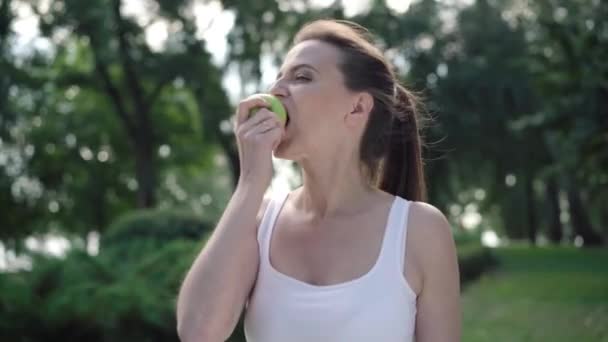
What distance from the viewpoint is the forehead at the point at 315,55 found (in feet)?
7.09

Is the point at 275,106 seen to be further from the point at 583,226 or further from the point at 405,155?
the point at 583,226

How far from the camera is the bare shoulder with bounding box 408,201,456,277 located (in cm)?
202

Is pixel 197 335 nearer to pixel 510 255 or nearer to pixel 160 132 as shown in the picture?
pixel 510 255

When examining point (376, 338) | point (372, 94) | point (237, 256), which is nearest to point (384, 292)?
point (376, 338)

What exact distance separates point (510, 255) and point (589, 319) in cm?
1320

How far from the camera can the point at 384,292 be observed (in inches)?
78.8

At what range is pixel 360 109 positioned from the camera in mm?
2223

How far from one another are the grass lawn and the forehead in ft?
22.9

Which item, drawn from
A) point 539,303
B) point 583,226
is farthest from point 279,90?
point 583,226

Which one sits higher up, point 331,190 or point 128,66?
point 331,190

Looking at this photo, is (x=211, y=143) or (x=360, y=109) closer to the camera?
(x=360, y=109)

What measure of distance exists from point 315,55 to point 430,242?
0.54 meters

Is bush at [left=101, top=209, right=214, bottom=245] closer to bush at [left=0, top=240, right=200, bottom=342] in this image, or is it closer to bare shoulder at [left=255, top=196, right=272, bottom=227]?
bush at [left=0, top=240, right=200, bottom=342]

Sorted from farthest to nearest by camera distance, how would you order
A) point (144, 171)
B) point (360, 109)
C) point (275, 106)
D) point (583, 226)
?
1. point (583, 226)
2. point (144, 171)
3. point (360, 109)
4. point (275, 106)
